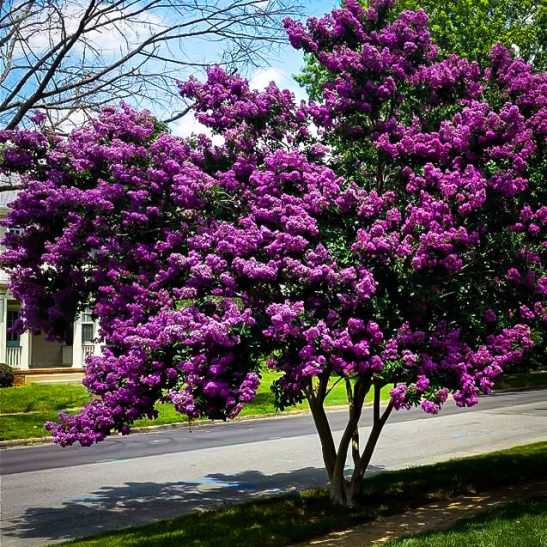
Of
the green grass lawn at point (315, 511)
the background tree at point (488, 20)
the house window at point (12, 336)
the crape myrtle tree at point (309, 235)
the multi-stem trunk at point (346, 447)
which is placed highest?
the background tree at point (488, 20)

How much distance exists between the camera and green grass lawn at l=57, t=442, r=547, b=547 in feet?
27.0

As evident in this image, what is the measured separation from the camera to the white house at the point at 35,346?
108 feet

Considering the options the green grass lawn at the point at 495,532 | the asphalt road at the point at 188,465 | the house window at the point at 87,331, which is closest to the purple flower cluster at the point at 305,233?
the green grass lawn at the point at 495,532

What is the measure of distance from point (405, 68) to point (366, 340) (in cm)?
354

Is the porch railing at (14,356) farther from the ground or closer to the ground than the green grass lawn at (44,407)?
farther from the ground

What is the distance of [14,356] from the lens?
108 ft

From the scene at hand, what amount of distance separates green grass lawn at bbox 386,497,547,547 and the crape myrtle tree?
1371mm

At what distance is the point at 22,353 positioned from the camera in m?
33.1

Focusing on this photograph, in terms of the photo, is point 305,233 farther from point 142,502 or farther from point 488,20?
point 488,20

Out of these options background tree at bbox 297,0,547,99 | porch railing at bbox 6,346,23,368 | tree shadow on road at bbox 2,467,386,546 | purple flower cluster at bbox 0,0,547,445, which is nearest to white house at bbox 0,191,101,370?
porch railing at bbox 6,346,23,368

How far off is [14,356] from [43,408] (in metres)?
11.2

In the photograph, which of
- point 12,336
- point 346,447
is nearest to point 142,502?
point 346,447

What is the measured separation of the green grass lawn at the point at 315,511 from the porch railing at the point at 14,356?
2434cm

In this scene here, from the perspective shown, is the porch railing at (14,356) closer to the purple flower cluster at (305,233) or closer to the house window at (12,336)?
the house window at (12,336)
